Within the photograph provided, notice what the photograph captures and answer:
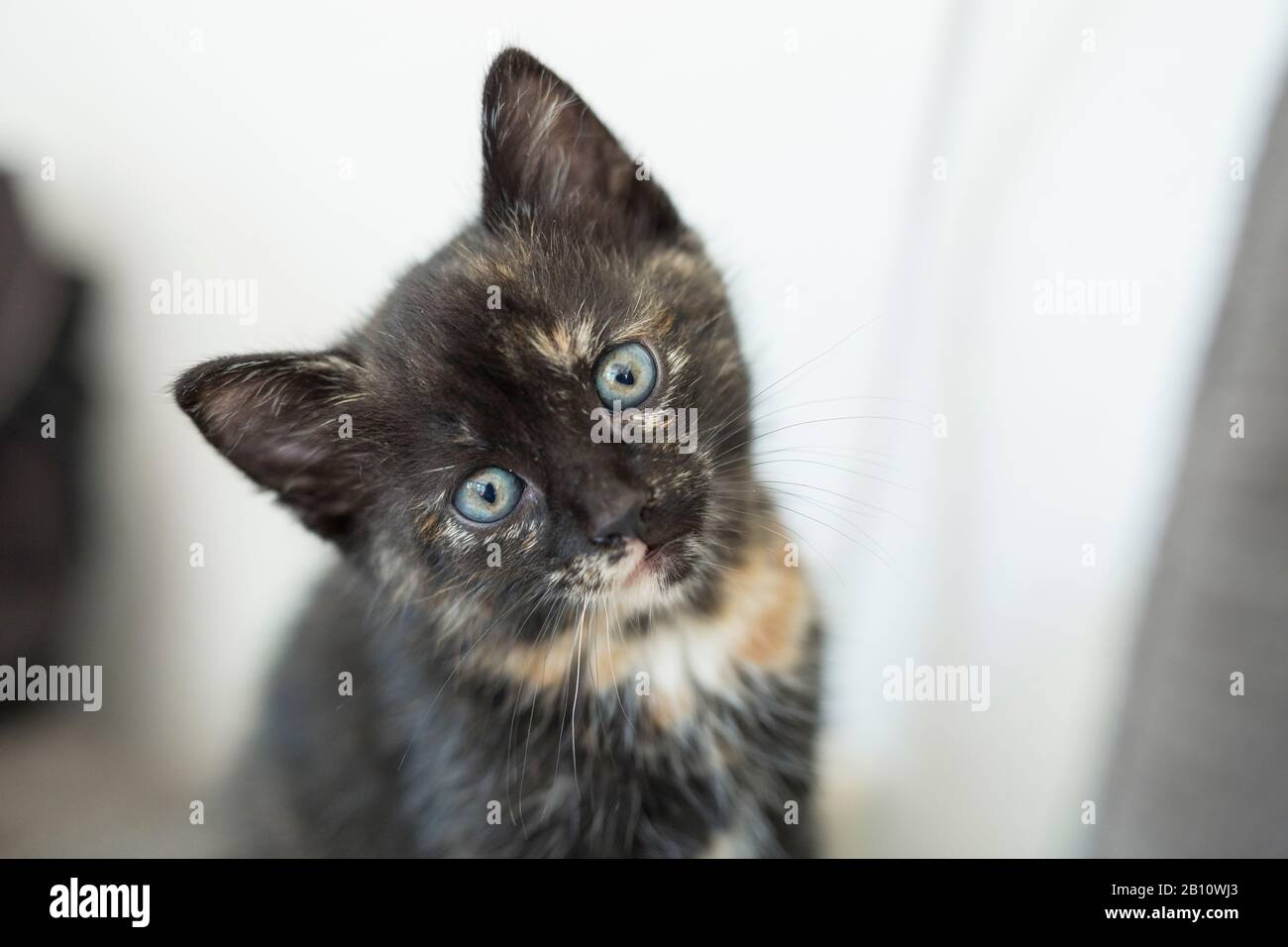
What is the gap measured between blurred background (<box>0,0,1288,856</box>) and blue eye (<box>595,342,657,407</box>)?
196mm

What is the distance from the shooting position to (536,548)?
908 millimetres

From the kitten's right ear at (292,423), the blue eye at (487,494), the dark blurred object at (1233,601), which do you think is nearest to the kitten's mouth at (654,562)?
the blue eye at (487,494)

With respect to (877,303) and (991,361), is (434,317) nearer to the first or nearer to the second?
(877,303)

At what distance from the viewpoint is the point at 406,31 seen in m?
0.99

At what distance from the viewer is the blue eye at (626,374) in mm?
928

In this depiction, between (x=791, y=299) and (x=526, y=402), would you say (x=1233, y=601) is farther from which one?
(x=526, y=402)

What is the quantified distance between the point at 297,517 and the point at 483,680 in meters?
0.27

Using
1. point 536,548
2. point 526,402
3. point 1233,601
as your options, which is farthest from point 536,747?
point 1233,601

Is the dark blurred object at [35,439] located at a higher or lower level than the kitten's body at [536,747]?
higher

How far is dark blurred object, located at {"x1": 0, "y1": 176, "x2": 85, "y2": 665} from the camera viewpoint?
104cm

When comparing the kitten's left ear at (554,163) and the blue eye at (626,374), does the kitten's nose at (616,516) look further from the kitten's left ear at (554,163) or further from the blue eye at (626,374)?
the kitten's left ear at (554,163)

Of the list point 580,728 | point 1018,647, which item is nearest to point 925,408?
point 1018,647

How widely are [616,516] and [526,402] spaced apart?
0.47ft
